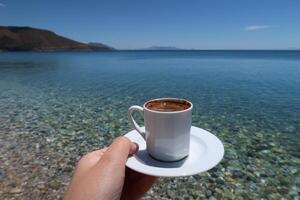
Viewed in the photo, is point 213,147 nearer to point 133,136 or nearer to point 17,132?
point 133,136

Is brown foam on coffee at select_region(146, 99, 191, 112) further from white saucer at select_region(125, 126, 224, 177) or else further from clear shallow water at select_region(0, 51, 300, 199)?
clear shallow water at select_region(0, 51, 300, 199)

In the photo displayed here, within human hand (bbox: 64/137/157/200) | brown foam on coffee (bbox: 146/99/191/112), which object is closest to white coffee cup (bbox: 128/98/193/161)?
brown foam on coffee (bbox: 146/99/191/112)

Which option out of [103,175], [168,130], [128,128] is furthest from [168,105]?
[128,128]

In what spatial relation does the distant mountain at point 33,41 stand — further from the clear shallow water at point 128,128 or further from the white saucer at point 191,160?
the white saucer at point 191,160

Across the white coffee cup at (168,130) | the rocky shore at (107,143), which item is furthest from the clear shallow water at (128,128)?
the white coffee cup at (168,130)

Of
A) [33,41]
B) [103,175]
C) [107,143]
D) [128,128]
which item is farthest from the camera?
[33,41]

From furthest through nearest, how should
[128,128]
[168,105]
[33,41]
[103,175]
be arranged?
[33,41], [128,128], [168,105], [103,175]

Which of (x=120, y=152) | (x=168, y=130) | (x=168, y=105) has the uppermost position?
(x=168, y=105)

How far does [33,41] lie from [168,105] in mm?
166856

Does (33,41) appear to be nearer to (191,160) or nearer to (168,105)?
(168,105)

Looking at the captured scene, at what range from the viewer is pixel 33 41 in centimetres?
14662

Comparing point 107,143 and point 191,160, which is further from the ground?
point 191,160

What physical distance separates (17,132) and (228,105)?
27.7 feet

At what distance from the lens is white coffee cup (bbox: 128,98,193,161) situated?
1661 millimetres
